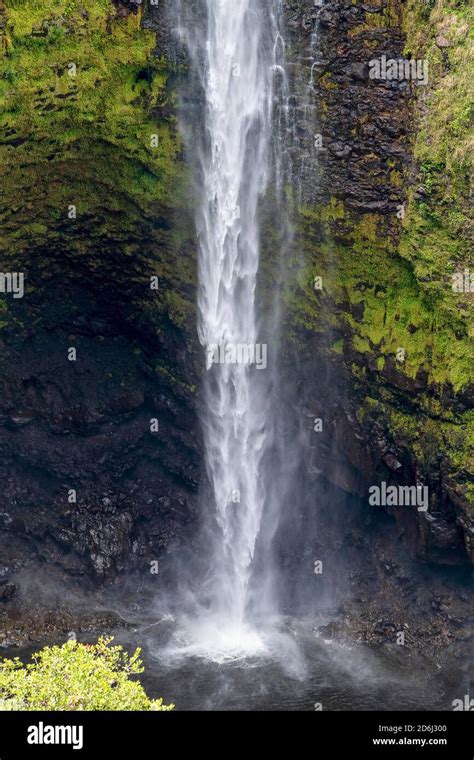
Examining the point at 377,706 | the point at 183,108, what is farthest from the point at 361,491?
the point at 183,108

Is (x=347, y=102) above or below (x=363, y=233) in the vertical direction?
above

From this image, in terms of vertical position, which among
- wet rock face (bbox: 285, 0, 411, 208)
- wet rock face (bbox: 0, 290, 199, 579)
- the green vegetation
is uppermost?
wet rock face (bbox: 285, 0, 411, 208)

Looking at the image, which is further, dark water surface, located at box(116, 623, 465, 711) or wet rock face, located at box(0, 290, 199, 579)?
wet rock face, located at box(0, 290, 199, 579)

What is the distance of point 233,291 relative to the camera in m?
32.6

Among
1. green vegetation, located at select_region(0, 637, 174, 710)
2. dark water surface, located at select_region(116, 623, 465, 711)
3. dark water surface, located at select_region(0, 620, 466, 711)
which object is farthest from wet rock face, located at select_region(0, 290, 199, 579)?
green vegetation, located at select_region(0, 637, 174, 710)

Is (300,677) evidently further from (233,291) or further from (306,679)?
(233,291)

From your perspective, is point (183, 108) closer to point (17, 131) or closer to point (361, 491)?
point (17, 131)

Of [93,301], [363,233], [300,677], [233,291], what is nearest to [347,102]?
[363,233]

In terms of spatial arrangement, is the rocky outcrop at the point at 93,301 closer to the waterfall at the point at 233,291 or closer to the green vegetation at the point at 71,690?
the waterfall at the point at 233,291

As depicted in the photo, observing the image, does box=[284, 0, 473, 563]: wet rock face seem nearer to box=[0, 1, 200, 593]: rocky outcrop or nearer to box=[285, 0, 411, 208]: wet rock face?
box=[285, 0, 411, 208]: wet rock face

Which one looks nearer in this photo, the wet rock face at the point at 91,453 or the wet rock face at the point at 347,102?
the wet rock face at the point at 347,102

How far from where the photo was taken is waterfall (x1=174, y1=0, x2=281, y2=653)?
30641mm

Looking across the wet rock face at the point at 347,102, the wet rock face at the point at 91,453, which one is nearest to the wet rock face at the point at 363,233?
the wet rock face at the point at 347,102

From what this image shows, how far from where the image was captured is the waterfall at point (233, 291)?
30641 mm
